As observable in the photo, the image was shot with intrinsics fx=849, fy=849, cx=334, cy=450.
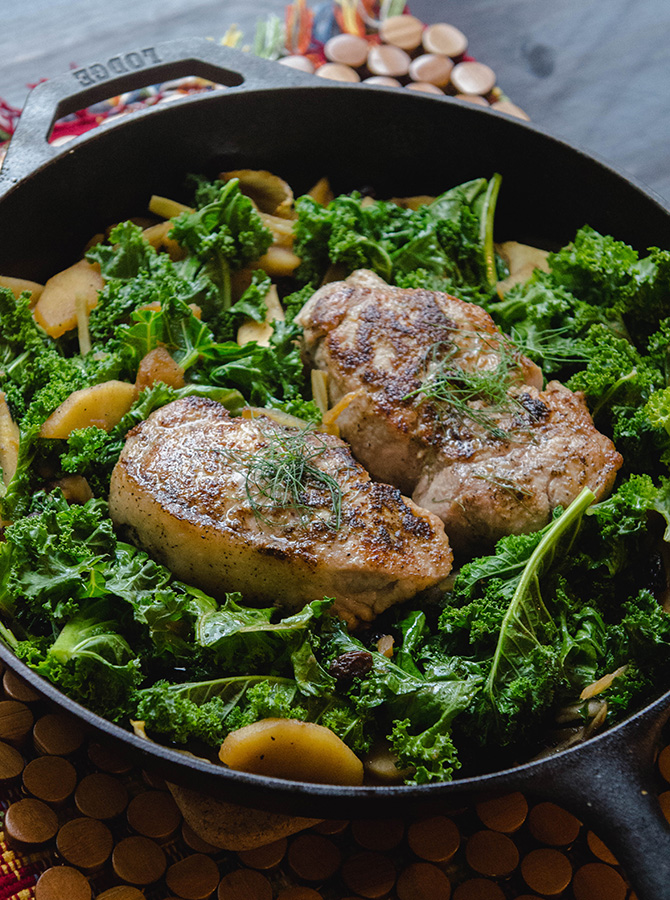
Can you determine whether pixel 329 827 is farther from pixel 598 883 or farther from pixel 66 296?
pixel 66 296

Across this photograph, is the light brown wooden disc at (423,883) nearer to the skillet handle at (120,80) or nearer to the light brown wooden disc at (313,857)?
the light brown wooden disc at (313,857)

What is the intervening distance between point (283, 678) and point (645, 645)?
129 cm

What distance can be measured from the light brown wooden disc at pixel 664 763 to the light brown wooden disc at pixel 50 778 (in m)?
2.21

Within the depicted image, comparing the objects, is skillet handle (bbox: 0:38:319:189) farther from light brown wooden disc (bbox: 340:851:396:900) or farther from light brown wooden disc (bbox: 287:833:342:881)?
light brown wooden disc (bbox: 340:851:396:900)

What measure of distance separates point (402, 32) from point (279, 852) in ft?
16.9

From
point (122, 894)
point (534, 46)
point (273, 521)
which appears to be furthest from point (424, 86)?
point (122, 894)

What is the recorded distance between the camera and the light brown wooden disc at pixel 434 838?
297 centimetres

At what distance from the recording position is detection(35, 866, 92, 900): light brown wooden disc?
282 cm

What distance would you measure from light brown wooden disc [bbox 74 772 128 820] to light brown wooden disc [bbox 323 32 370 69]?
184 inches

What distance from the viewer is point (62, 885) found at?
112 inches

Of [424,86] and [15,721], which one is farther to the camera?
[424,86]

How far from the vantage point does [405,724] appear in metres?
2.85

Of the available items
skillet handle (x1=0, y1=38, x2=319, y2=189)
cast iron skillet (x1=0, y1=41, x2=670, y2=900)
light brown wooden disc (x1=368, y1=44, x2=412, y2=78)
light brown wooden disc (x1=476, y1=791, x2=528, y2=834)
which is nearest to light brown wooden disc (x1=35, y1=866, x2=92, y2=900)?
light brown wooden disc (x1=476, y1=791, x2=528, y2=834)

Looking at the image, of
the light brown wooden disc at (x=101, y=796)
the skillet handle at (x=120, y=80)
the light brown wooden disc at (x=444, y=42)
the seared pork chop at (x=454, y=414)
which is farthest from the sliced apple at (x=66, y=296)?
the light brown wooden disc at (x=444, y=42)
